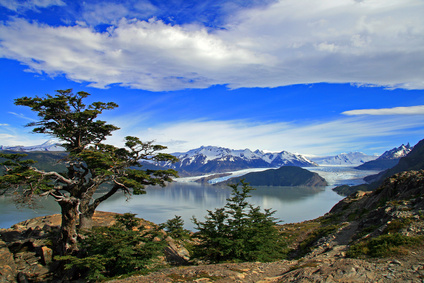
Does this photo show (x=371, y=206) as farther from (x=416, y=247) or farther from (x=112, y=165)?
(x=112, y=165)

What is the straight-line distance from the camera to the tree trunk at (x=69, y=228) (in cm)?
1992

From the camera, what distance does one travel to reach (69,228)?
2045cm

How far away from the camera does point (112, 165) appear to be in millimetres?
20984

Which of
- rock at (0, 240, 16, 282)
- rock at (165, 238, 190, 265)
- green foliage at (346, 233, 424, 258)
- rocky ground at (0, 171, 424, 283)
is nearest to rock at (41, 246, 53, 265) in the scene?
rocky ground at (0, 171, 424, 283)

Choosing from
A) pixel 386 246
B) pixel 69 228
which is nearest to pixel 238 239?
pixel 386 246

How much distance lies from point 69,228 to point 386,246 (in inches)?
864

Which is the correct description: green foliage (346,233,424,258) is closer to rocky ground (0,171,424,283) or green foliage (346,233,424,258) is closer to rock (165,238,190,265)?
rocky ground (0,171,424,283)

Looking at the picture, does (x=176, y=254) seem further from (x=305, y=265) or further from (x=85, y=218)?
(x=305, y=265)

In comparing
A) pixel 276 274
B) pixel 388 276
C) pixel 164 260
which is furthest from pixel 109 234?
pixel 388 276

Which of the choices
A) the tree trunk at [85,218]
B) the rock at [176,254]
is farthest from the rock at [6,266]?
the rock at [176,254]

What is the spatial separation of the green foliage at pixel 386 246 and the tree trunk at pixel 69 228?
19782mm

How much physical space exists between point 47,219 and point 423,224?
37896 millimetres

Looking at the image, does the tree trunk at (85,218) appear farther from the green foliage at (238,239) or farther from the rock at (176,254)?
the green foliage at (238,239)

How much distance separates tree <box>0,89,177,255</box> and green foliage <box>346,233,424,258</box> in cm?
1567
